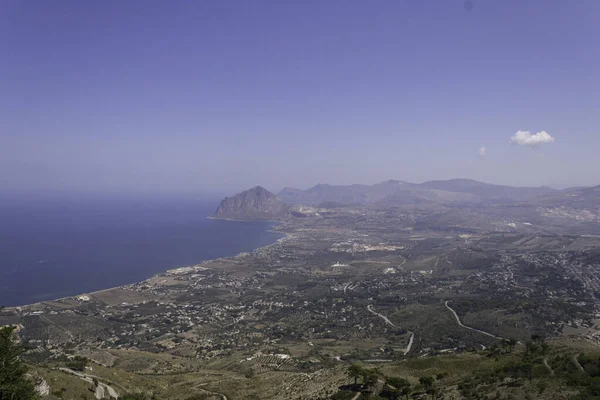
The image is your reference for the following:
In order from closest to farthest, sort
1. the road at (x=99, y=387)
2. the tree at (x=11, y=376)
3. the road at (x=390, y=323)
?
1. the tree at (x=11, y=376)
2. the road at (x=99, y=387)
3. the road at (x=390, y=323)

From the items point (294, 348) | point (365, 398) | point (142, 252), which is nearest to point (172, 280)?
point (142, 252)

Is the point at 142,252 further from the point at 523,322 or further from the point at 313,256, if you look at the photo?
the point at 523,322

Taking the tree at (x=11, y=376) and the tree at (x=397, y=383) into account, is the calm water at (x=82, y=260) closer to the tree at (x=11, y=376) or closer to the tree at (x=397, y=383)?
the tree at (x=11, y=376)

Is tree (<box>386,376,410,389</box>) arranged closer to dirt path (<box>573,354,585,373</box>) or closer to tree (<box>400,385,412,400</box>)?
tree (<box>400,385,412,400</box>)

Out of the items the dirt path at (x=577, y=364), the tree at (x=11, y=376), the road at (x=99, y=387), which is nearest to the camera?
the tree at (x=11, y=376)

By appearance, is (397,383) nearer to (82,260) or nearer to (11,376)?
(11,376)

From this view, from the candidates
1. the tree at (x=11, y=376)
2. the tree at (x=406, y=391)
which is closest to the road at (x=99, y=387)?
the tree at (x=11, y=376)

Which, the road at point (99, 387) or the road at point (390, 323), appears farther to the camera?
the road at point (390, 323)

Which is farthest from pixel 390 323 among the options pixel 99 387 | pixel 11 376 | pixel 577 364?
pixel 11 376

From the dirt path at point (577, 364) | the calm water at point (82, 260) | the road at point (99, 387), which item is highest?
the dirt path at point (577, 364)
